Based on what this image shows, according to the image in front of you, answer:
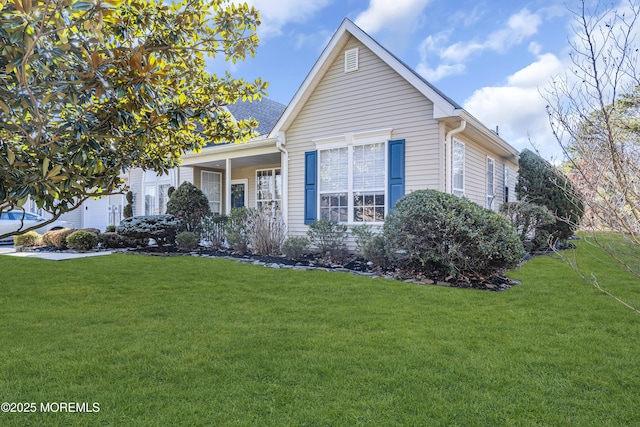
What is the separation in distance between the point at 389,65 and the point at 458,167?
2884mm

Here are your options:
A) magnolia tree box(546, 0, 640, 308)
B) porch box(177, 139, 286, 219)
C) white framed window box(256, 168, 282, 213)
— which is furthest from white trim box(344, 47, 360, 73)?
magnolia tree box(546, 0, 640, 308)

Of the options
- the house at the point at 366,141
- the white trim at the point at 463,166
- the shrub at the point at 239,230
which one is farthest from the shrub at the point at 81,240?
the white trim at the point at 463,166

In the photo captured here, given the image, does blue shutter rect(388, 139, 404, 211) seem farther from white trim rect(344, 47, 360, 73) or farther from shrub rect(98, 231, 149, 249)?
shrub rect(98, 231, 149, 249)

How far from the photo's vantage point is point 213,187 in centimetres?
1396

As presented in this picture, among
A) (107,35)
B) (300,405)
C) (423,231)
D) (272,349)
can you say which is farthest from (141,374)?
(423,231)

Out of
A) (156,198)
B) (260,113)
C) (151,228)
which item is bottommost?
(151,228)

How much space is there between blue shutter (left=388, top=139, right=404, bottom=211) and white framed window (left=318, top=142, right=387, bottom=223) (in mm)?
181

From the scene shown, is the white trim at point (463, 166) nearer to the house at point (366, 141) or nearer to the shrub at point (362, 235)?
the house at point (366, 141)

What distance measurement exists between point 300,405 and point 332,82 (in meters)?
8.19

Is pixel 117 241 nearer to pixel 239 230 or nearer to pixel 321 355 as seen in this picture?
pixel 239 230

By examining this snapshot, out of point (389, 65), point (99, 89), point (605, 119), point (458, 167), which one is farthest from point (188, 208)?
point (605, 119)

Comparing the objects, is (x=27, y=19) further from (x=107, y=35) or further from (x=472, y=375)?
(x=472, y=375)

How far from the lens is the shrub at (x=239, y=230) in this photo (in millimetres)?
9305

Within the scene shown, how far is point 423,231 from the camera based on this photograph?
6.08 meters
